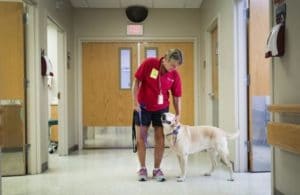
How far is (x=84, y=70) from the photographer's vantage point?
648cm

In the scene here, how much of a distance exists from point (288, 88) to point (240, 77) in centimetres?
144

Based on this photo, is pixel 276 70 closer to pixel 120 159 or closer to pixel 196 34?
pixel 120 159

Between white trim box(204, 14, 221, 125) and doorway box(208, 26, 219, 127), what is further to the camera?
white trim box(204, 14, 221, 125)

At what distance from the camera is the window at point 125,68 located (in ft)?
21.4

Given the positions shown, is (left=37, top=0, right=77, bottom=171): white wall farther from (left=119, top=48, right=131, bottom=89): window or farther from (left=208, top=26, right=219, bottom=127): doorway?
(left=208, top=26, right=219, bottom=127): doorway

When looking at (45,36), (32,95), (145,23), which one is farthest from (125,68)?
(32,95)

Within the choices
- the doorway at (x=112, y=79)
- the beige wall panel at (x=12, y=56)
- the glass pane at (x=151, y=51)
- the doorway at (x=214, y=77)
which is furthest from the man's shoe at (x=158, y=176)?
the glass pane at (x=151, y=51)

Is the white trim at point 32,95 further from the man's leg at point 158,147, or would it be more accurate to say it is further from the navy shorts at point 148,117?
the man's leg at point 158,147

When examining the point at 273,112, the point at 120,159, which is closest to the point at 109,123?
the point at 120,159

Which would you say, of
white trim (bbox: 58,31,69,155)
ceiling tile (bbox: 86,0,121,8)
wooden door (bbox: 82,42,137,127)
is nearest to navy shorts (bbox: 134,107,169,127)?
white trim (bbox: 58,31,69,155)

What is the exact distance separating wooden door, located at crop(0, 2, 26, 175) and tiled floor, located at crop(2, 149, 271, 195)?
0.34 meters

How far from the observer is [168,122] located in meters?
3.56

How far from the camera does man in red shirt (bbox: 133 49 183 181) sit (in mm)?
3635

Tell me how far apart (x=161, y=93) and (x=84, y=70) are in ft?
10.1
